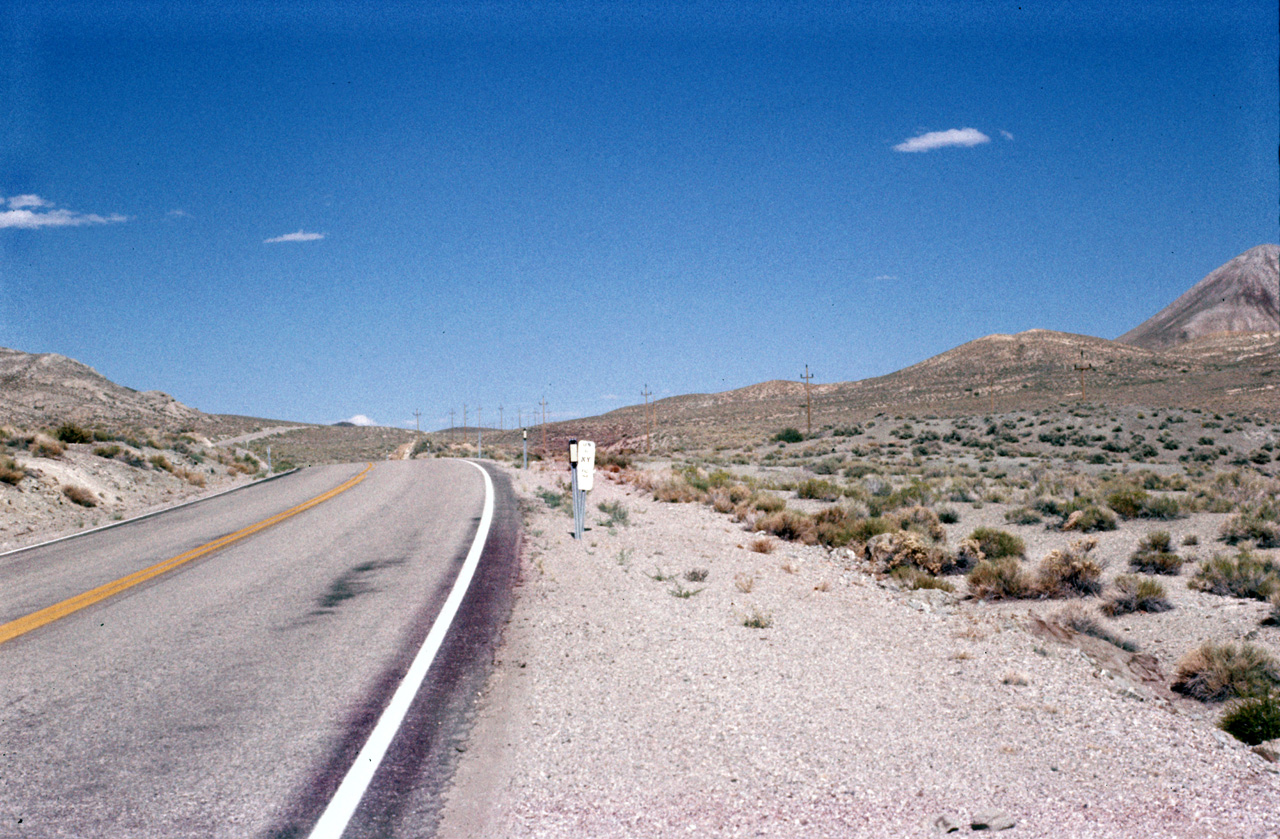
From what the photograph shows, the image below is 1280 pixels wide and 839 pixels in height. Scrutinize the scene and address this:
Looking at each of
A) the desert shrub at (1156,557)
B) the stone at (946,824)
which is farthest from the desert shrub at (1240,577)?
the stone at (946,824)

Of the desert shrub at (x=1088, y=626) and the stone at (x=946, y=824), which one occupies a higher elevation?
the stone at (x=946, y=824)

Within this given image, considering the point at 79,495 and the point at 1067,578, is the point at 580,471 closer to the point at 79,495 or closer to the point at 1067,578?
the point at 1067,578

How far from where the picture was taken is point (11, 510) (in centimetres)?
1673

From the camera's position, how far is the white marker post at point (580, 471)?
41.4 ft

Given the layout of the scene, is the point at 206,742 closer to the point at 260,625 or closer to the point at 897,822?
the point at 260,625

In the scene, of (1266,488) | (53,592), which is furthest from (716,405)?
(53,592)

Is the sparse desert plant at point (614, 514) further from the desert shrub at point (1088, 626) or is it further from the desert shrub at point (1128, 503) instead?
the desert shrub at point (1128, 503)

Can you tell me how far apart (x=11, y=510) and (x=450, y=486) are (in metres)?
9.24

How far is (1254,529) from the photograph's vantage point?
593 inches

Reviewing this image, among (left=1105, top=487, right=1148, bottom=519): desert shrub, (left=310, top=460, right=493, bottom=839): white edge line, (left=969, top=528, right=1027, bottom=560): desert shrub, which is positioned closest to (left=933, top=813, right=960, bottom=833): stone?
(left=310, top=460, right=493, bottom=839): white edge line

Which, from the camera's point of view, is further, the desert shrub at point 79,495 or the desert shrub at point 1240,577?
the desert shrub at point 79,495

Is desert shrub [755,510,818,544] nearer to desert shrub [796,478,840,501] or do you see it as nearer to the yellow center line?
desert shrub [796,478,840,501]

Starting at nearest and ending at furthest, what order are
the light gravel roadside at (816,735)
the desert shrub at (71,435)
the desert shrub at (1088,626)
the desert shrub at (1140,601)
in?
the light gravel roadside at (816,735) < the desert shrub at (1088,626) < the desert shrub at (1140,601) < the desert shrub at (71,435)

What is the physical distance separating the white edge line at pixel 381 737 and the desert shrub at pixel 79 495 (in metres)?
14.9
